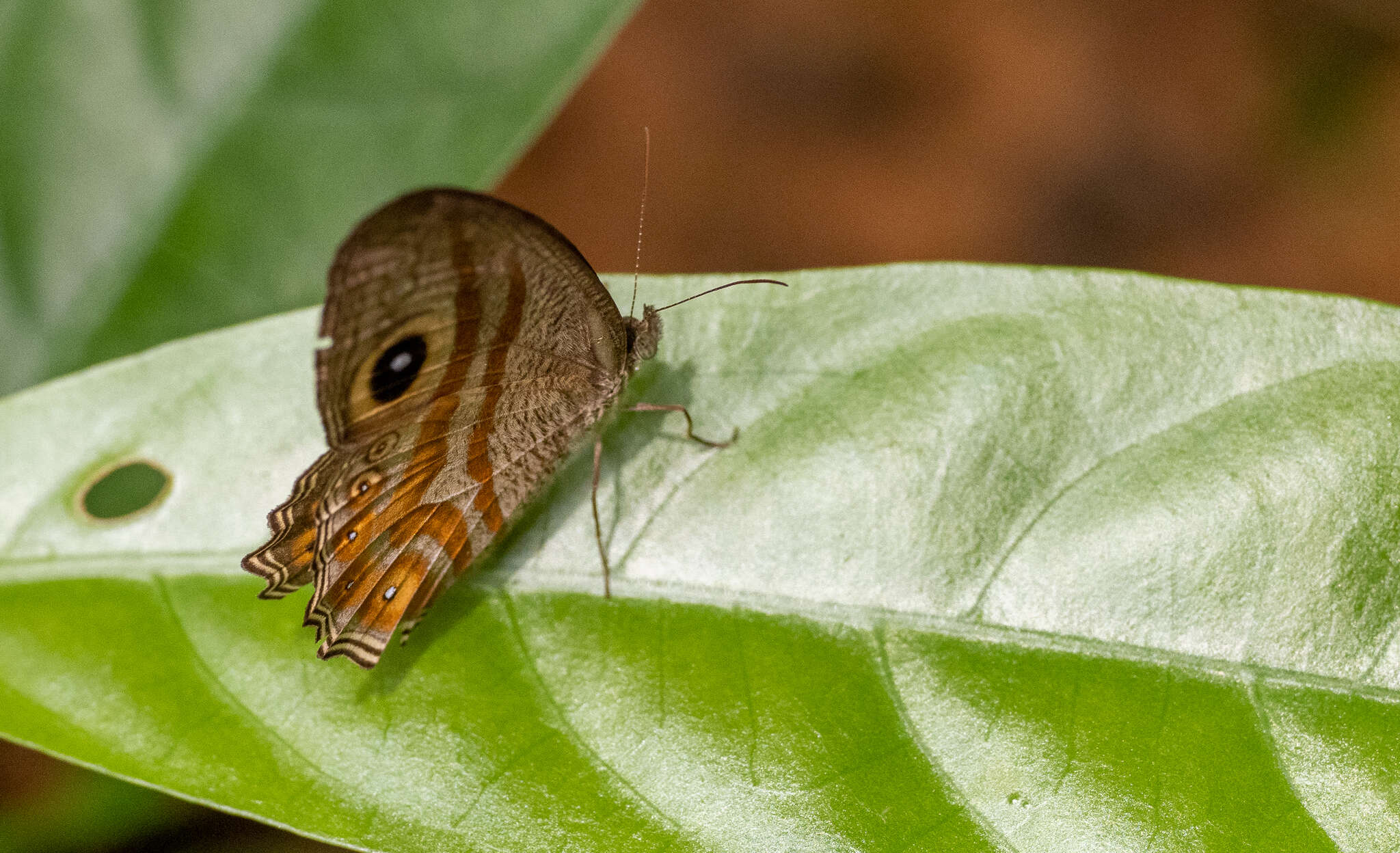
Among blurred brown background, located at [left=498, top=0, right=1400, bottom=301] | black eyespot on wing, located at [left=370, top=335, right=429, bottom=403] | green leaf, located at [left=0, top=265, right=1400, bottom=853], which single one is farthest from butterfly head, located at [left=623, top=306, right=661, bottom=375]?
blurred brown background, located at [left=498, top=0, right=1400, bottom=301]

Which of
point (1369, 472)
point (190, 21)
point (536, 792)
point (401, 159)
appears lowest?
point (536, 792)

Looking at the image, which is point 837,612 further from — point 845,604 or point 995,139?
point 995,139

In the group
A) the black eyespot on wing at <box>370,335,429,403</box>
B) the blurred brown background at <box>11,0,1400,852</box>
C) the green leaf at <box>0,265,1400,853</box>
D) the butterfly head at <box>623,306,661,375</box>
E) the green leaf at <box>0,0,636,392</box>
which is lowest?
the green leaf at <box>0,265,1400,853</box>

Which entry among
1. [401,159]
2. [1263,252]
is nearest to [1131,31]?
[1263,252]

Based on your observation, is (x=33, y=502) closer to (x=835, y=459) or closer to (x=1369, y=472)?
(x=835, y=459)

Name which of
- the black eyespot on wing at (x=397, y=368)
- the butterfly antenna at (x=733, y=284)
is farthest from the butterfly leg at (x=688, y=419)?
the black eyespot on wing at (x=397, y=368)

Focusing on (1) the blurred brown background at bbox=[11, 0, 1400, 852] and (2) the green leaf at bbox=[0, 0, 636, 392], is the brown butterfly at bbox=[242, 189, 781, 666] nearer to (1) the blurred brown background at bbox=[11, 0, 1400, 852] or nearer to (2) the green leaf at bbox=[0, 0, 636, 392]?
(2) the green leaf at bbox=[0, 0, 636, 392]
